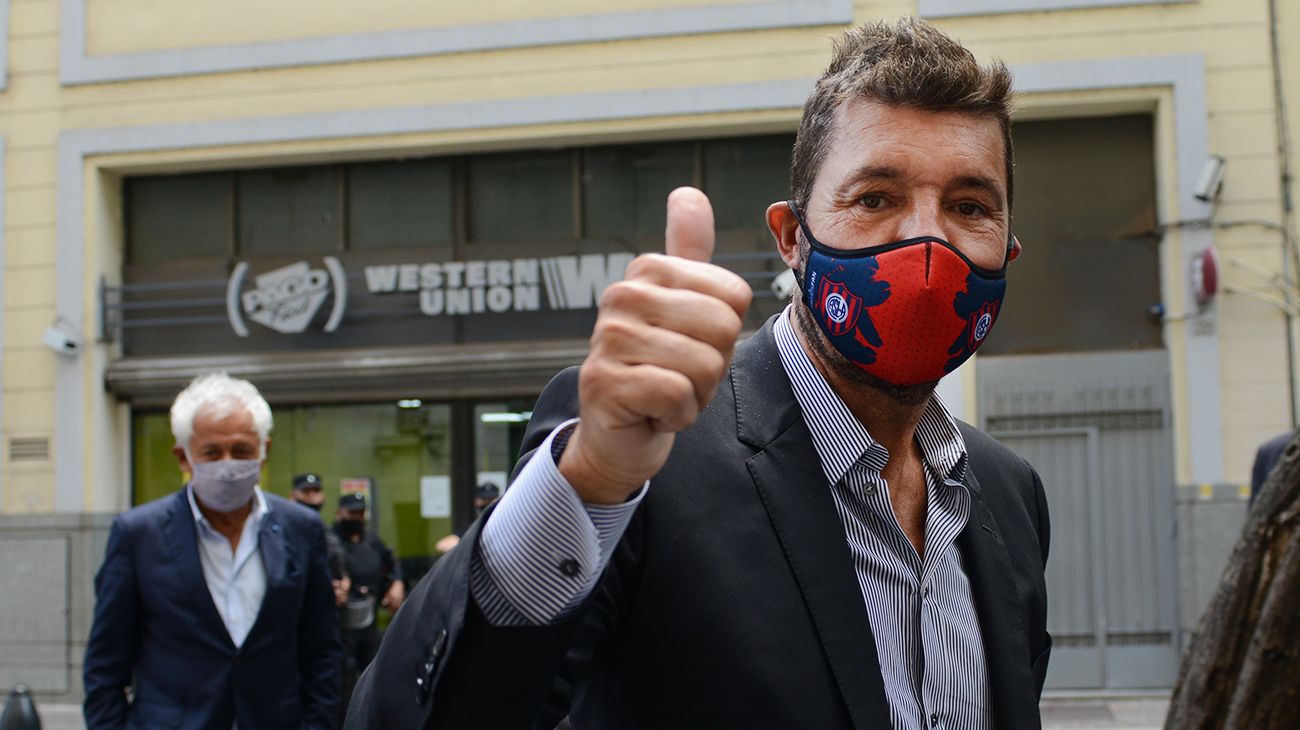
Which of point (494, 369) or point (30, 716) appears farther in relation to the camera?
point (494, 369)

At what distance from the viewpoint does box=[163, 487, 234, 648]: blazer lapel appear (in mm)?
4258

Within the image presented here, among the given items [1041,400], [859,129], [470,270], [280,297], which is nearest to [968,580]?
[859,129]

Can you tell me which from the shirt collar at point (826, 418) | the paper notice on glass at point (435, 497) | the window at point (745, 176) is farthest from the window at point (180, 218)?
the shirt collar at point (826, 418)

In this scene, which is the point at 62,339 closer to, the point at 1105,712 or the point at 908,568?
the point at 1105,712

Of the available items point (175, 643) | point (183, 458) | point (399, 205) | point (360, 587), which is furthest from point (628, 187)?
point (175, 643)

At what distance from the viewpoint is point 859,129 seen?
195 centimetres

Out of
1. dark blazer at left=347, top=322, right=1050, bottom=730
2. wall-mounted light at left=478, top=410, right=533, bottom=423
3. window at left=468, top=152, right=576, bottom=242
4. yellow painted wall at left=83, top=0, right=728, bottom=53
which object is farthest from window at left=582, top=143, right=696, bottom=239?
dark blazer at left=347, top=322, right=1050, bottom=730

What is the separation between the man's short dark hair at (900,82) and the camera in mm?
1922

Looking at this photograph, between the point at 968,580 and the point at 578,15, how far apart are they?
10.6 metres

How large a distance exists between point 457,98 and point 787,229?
34.4 ft

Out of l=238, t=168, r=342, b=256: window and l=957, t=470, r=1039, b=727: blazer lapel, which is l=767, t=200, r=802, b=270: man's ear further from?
l=238, t=168, r=342, b=256: window

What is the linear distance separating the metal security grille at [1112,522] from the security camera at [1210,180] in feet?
4.38

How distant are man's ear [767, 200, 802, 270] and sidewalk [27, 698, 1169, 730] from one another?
29.5ft

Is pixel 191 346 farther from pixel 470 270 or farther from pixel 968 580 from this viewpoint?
pixel 968 580
